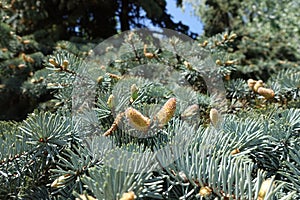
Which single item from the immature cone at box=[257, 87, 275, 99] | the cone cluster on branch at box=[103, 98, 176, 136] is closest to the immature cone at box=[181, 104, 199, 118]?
the cone cluster on branch at box=[103, 98, 176, 136]

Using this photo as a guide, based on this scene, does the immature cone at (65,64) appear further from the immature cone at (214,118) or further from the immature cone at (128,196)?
the immature cone at (128,196)

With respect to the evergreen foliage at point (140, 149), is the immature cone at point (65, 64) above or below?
above

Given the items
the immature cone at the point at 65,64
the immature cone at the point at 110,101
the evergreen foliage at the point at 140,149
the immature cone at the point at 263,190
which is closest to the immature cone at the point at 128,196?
the evergreen foliage at the point at 140,149

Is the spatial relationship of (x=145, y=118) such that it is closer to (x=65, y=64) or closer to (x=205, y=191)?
(x=205, y=191)

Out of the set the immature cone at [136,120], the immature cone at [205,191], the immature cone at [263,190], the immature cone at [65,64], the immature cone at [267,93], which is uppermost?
the immature cone at [267,93]

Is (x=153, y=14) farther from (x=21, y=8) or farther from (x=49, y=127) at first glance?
(x=49, y=127)

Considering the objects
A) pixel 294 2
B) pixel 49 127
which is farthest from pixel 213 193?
pixel 294 2

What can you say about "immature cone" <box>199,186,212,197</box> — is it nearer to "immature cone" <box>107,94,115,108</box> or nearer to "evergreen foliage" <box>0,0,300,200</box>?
"evergreen foliage" <box>0,0,300,200</box>

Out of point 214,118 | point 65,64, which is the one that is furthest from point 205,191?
point 65,64
